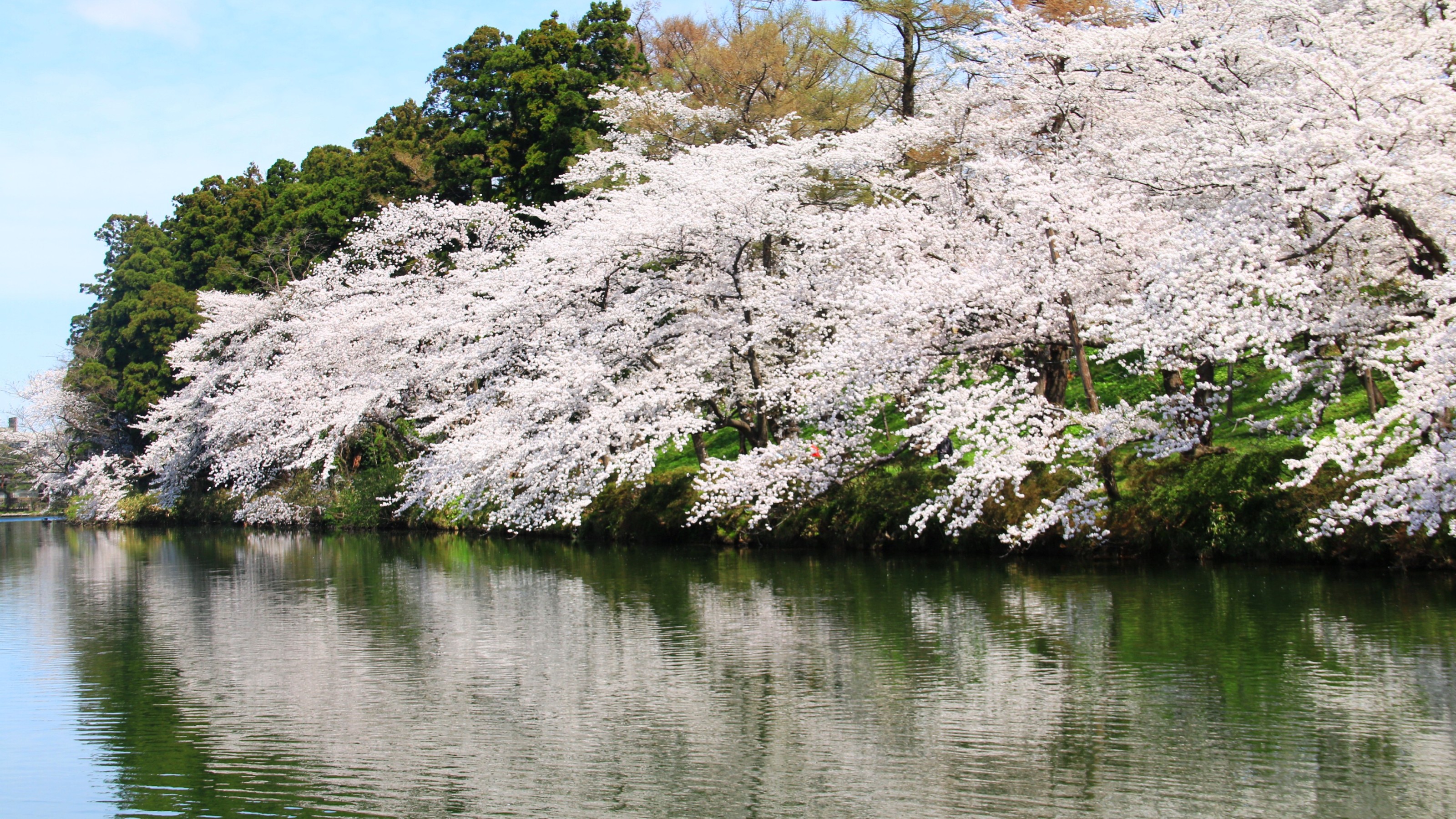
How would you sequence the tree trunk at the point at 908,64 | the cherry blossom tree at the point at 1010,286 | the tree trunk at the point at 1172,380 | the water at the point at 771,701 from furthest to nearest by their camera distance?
the tree trunk at the point at 908,64 → the tree trunk at the point at 1172,380 → the cherry blossom tree at the point at 1010,286 → the water at the point at 771,701

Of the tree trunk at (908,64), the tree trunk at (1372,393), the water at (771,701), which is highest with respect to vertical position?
the tree trunk at (908,64)

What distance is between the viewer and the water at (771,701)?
282 inches

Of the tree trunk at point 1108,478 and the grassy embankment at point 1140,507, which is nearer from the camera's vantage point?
the grassy embankment at point 1140,507

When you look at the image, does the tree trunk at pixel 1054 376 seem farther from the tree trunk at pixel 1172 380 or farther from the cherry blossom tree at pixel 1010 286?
the tree trunk at pixel 1172 380

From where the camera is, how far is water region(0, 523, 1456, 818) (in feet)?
23.5

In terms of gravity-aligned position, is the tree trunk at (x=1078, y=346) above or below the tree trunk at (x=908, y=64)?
below

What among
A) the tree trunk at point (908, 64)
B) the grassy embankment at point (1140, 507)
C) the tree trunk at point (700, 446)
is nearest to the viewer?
the grassy embankment at point (1140, 507)

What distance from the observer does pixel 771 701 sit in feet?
31.4

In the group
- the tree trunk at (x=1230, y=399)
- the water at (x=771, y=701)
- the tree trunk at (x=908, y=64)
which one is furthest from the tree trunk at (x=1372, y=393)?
the tree trunk at (x=908, y=64)

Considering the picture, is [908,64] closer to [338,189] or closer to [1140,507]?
[1140,507]

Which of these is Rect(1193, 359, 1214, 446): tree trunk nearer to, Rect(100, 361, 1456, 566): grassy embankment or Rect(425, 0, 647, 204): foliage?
Rect(100, 361, 1456, 566): grassy embankment

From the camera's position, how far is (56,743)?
30.2 feet

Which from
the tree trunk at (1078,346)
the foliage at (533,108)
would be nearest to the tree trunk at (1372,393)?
the tree trunk at (1078,346)

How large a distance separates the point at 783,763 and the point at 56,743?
5.78m
